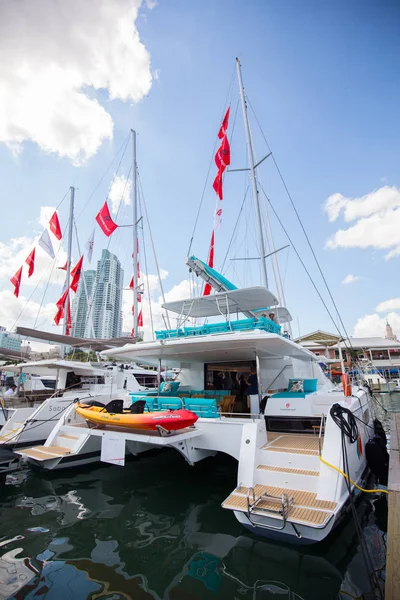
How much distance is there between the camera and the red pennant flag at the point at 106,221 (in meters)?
16.4

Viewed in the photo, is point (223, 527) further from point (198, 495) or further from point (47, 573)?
point (47, 573)

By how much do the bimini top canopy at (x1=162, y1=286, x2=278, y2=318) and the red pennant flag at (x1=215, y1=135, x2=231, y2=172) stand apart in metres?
6.75

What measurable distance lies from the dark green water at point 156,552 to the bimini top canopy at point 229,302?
464cm

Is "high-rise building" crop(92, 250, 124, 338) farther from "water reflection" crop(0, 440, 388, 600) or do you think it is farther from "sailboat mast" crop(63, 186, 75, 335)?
"water reflection" crop(0, 440, 388, 600)

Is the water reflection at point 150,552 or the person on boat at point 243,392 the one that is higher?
the person on boat at point 243,392

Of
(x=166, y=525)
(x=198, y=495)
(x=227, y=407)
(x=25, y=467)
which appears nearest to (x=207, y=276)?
(x=227, y=407)

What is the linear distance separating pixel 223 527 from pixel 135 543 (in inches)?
55.9

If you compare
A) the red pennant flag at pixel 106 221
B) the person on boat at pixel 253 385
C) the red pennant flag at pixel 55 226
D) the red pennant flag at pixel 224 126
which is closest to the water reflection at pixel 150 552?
the person on boat at pixel 253 385

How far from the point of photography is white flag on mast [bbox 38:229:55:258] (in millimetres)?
17594

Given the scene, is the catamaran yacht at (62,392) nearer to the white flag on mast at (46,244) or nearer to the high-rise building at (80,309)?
the white flag on mast at (46,244)

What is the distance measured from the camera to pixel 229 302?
9250 mm

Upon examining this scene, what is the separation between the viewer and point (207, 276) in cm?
917

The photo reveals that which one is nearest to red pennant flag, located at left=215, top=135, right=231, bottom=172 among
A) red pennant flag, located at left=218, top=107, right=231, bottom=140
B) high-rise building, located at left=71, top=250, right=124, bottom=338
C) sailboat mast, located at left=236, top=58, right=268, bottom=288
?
red pennant flag, located at left=218, top=107, right=231, bottom=140

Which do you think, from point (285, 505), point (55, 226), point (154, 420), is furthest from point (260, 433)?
point (55, 226)
